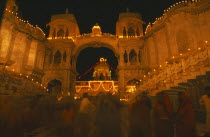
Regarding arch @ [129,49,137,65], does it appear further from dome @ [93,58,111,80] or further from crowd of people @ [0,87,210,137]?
crowd of people @ [0,87,210,137]

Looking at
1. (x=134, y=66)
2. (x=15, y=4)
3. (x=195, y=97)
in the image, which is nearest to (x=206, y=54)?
(x=195, y=97)

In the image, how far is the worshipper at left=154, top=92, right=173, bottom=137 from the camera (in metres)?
5.33

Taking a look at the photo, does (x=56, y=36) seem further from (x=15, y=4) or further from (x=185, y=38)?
(x=185, y=38)

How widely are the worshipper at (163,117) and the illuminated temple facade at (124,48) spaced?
4.11m

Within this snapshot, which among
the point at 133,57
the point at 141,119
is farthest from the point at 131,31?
the point at 141,119

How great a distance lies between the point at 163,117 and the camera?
17.8ft

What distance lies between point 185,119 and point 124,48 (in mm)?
21636

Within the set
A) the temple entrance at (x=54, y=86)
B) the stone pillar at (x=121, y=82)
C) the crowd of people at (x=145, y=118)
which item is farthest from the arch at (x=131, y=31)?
the crowd of people at (x=145, y=118)

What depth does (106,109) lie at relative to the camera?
664cm

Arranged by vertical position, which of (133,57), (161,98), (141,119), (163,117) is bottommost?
(141,119)

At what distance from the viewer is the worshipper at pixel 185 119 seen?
471cm

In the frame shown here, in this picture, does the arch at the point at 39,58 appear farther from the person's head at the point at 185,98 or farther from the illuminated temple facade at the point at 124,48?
the person's head at the point at 185,98

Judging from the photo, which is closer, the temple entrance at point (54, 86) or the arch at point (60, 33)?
the temple entrance at point (54, 86)

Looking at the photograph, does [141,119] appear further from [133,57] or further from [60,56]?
[60,56]
